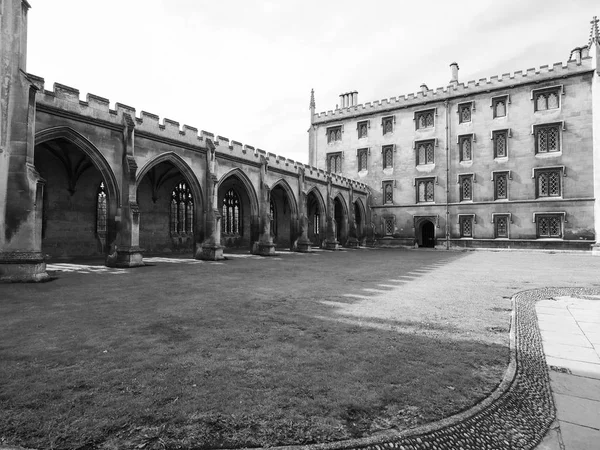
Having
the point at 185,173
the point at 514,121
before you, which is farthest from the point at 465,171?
the point at 185,173

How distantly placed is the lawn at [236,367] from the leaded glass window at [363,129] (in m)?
29.5

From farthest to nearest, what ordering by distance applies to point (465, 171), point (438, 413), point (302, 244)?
point (465, 171) → point (302, 244) → point (438, 413)

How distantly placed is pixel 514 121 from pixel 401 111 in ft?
32.1

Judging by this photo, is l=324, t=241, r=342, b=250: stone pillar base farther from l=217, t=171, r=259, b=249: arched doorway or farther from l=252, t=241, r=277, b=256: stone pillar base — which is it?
l=252, t=241, r=277, b=256: stone pillar base

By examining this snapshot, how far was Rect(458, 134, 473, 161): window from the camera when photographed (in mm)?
29531

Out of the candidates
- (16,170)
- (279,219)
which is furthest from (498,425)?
(279,219)

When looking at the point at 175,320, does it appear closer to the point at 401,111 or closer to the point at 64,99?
the point at 64,99

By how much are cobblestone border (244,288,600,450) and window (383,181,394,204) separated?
30.4m

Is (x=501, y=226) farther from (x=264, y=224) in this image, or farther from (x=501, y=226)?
(x=264, y=224)

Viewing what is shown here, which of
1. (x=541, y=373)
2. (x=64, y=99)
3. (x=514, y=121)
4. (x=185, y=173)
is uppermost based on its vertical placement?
(x=514, y=121)

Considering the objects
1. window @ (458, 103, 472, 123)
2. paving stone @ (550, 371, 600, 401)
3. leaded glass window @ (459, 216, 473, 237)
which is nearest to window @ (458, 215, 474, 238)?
leaded glass window @ (459, 216, 473, 237)

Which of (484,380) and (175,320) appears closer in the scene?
(484,380)

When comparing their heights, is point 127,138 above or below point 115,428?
above

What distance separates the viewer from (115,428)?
2.51 m
